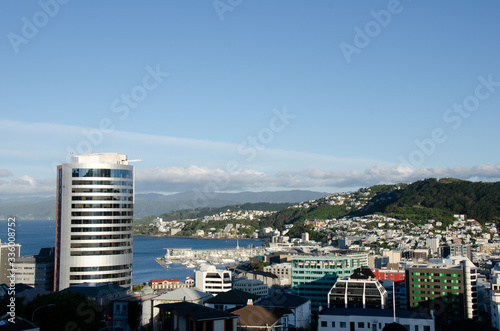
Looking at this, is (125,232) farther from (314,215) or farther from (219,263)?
(314,215)

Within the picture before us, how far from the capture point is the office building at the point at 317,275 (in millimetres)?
41750

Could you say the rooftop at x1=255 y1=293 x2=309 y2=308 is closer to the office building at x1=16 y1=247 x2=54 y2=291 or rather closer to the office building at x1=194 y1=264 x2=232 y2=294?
the office building at x1=194 y1=264 x2=232 y2=294

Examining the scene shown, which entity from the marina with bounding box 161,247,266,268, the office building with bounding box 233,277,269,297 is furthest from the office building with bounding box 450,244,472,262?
the office building with bounding box 233,277,269,297

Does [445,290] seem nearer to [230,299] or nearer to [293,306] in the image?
Result: [293,306]

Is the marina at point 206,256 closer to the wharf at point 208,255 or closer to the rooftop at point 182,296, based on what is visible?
the wharf at point 208,255

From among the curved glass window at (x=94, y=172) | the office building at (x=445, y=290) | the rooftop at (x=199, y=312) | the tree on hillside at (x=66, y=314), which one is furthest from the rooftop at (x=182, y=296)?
the office building at (x=445, y=290)

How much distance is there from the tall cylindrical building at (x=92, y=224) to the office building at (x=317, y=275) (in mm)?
15918

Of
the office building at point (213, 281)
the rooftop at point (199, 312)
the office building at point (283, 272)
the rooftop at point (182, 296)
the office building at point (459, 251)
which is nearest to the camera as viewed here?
the rooftop at point (199, 312)

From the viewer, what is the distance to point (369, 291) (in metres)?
33.1

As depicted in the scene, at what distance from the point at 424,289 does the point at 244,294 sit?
47.7ft

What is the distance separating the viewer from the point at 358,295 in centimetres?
3300

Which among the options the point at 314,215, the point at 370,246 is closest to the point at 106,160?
the point at 370,246

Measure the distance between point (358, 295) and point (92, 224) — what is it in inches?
648

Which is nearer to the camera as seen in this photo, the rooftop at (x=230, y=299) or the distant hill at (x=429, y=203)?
the rooftop at (x=230, y=299)
